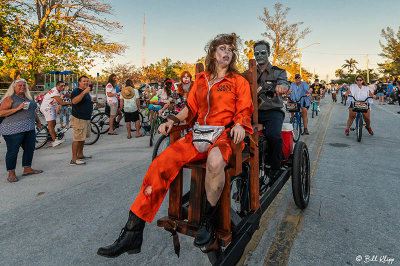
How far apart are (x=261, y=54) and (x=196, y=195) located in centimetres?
245

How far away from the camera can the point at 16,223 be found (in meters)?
3.37

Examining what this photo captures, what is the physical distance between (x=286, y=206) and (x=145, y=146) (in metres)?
5.28

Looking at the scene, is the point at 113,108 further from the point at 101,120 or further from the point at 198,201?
the point at 198,201

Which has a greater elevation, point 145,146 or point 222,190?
point 222,190

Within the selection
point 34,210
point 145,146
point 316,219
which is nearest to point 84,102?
point 145,146

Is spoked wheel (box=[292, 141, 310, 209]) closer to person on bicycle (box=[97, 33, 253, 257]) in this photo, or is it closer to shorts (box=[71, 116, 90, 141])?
→ person on bicycle (box=[97, 33, 253, 257])

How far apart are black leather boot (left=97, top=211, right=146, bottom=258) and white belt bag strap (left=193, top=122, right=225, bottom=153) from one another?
0.76 meters

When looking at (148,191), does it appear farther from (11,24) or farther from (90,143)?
(11,24)

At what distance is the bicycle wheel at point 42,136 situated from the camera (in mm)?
7824

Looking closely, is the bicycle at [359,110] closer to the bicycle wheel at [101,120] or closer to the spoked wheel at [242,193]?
the spoked wheel at [242,193]

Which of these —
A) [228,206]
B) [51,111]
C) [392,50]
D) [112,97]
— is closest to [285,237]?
[228,206]

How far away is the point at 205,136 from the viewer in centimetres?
234

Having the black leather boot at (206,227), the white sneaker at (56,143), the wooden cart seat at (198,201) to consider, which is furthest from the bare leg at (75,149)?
the black leather boot at (206,227)

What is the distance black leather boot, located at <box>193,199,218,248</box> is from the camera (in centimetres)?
197
